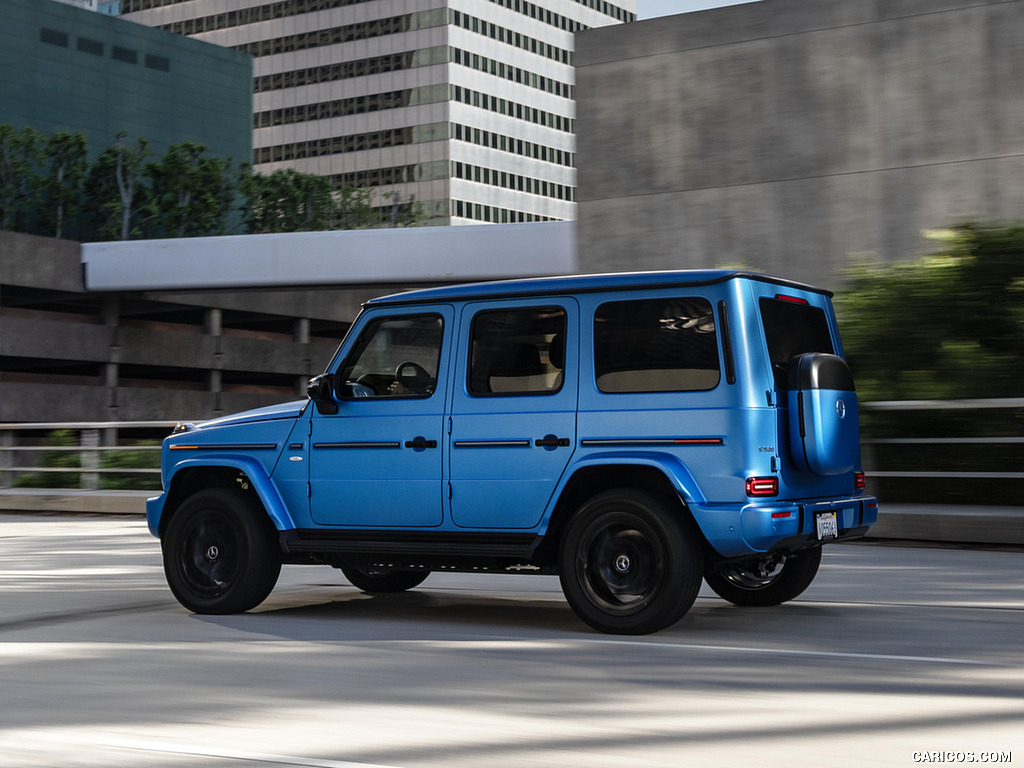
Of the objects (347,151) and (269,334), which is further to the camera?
(347,151)

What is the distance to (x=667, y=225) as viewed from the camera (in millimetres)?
22828

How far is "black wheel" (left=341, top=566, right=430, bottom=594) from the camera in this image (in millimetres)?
9797

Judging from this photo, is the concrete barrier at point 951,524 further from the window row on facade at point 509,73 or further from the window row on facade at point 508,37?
the window row on facade at point 508,37

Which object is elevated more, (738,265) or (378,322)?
(738,265)

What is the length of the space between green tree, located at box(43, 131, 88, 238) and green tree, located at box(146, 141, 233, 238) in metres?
3.92

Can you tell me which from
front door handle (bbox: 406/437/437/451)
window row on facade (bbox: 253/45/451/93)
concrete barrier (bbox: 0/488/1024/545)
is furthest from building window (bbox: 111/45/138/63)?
front door handle (bbox: 406/437/437/451)

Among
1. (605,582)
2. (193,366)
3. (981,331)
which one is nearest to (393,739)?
(605,582)

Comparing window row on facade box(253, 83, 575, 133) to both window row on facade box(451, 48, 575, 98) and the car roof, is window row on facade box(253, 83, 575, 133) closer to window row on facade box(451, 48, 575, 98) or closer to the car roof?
window row on facade box(451, 48, 575, 98)

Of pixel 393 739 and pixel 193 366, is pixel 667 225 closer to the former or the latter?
pixel 393 739

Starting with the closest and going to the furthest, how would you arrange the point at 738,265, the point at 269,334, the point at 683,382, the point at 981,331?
the point at 683,382
the point at 981,331
the point at 738,265
the point at 269,334

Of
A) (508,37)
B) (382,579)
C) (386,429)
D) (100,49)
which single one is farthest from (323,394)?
(508,37)

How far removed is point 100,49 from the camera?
87.1m

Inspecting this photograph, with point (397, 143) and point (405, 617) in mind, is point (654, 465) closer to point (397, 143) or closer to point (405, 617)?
point (405, 617)

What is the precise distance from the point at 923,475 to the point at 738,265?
9.09 m
